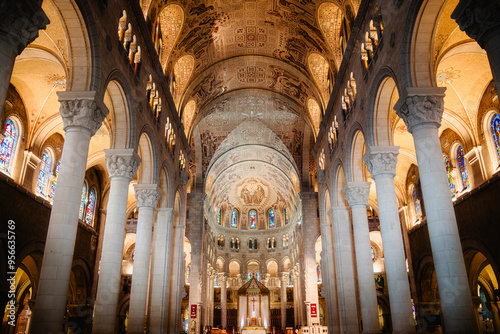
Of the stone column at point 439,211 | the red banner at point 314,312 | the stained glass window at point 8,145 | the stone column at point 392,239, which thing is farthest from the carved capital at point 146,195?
Answer: the red banner at point 314,312

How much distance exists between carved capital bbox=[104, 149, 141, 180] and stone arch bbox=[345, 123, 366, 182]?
9111 mm

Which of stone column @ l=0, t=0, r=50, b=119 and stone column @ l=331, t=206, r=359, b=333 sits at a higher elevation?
stone column @ l=0, t=0, r=50, b=119

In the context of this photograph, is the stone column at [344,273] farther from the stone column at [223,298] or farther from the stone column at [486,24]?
the stone column at [223,298]

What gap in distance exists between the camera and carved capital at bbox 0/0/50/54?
679cm

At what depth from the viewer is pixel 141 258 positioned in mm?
15445

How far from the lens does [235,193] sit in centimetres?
4825

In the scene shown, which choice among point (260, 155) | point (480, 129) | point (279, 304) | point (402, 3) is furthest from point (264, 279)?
point (402, 3)

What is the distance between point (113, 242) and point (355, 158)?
34.8ft

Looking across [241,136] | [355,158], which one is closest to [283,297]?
[241,136]

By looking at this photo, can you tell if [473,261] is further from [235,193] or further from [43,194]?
[235,193]

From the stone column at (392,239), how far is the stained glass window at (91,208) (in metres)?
18.5

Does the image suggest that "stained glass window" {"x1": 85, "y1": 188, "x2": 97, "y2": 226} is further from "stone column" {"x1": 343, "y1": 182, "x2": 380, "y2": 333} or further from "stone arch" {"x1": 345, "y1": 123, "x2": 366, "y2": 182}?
"stone arch" {"x1": 345, "y1": 123, "x2": 366, "y2": 182}

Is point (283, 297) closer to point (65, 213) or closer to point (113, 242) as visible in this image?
point (113, 242)

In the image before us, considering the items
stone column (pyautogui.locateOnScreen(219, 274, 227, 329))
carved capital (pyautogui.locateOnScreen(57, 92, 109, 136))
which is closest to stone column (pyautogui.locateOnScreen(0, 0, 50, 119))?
Answer: carved capital (pyautogui.locateOnScreen(57, 92, 109, 136))
